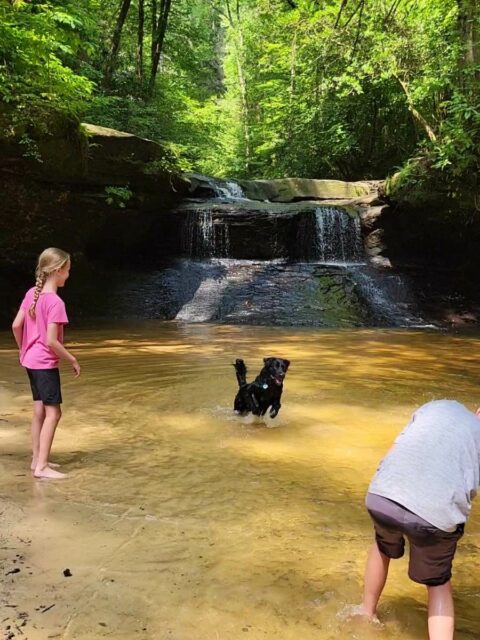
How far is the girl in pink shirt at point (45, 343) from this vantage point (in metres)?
3.90

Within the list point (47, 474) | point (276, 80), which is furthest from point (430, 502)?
point (276, 80)

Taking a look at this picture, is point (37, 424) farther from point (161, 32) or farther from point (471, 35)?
point (471, 35)

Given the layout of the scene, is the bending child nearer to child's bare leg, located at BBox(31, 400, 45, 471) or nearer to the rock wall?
child's bare leg, located at BBox(31, 400, 45, 471)

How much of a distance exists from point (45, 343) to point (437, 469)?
9.11 ft

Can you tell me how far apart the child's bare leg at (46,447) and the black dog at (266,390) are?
6.72ft

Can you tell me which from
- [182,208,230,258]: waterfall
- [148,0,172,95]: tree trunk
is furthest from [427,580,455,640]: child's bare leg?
[182,208,230,258]: waterfall

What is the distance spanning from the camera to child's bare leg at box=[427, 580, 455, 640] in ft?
6.94

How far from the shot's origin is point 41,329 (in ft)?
12.9

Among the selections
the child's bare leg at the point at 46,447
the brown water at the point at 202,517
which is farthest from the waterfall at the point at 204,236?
the child's bare leg at the point at 46,447

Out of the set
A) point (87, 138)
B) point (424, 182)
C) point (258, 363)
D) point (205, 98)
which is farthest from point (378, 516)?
point (205, 98)

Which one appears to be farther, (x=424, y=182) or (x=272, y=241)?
(x=272, y=241)

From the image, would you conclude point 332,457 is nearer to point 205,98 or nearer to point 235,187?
point 235,187

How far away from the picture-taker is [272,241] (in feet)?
61.7

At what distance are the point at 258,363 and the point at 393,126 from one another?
64.9ft
